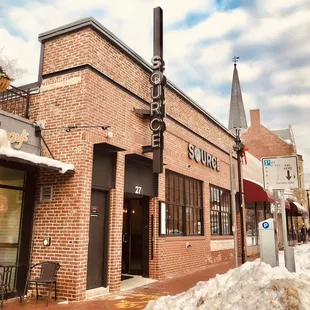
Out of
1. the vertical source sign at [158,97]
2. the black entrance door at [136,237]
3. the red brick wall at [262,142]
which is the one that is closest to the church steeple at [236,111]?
the vertical source sign at [158,97]

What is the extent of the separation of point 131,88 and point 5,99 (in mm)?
3549

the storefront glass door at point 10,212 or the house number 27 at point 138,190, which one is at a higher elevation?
the house number 27 at point 138,190

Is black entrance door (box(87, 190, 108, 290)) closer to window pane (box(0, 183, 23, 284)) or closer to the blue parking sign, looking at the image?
window pane (box(0, 183, 23, 284))

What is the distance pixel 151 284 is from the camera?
31.5 ft

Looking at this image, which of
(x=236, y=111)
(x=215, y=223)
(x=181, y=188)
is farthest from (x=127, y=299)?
(x=215, y=223)

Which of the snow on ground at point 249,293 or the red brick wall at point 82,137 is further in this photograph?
the red brick wall at point 82,137

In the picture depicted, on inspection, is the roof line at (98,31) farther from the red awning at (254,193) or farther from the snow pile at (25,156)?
the red awning at (254,193)

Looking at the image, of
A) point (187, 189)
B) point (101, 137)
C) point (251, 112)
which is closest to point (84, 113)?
point (101, 137)

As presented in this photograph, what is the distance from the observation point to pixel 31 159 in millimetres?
6766

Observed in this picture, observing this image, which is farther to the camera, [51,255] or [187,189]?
[187,189]

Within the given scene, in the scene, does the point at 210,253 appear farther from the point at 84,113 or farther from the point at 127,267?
the point at 84,113

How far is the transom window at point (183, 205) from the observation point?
1195 centimetres

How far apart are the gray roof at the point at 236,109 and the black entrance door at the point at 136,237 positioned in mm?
4148

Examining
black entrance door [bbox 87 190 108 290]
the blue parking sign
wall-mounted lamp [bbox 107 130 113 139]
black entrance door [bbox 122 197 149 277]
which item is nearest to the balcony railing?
wall-mounted lamp [bbox 107 130 113 139]
